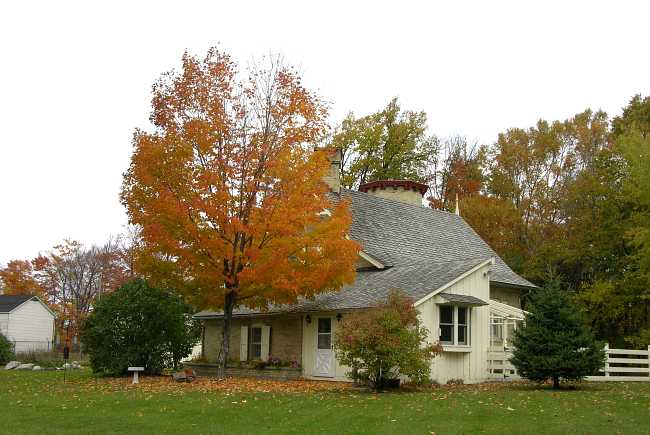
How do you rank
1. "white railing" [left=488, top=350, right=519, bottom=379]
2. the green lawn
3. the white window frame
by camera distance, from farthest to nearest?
"white railing" [left=488, top=350, right=519, bottom=379]
the white window frame
the green lawn

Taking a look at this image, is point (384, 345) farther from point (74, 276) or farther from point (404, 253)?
point (74, 276)

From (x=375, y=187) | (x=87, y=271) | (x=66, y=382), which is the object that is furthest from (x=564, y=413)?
(x=87, y=271)

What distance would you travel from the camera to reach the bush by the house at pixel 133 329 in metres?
26.4

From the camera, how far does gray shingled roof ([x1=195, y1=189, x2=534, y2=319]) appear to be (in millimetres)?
24438

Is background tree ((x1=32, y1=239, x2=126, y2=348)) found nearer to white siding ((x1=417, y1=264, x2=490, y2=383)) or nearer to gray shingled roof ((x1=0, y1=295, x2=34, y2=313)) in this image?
gray shingled roof ((x1=0, y1=295, x2=34, y2=313))

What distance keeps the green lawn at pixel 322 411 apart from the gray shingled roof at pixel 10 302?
35.4 meters

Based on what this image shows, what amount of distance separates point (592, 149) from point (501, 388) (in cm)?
2581

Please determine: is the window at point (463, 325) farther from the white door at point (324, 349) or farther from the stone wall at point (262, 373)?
the stone wall at point (262, 373)

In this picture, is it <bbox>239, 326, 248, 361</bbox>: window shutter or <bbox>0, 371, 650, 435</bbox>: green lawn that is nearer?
<bbox>0, 371, 650, 435</bbox>: green lawn

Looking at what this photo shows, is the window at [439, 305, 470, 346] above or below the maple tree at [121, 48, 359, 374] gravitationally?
below

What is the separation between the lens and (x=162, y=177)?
22.2 meters

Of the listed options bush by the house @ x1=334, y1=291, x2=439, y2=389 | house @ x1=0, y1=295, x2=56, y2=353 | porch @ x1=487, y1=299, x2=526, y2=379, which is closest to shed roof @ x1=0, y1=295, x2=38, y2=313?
house @ x1=0, y1=295, x2=56, y2=353

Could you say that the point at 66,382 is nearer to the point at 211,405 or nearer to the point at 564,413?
the point at 211,405

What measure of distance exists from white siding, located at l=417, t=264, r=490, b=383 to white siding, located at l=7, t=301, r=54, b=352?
37.1 metres
